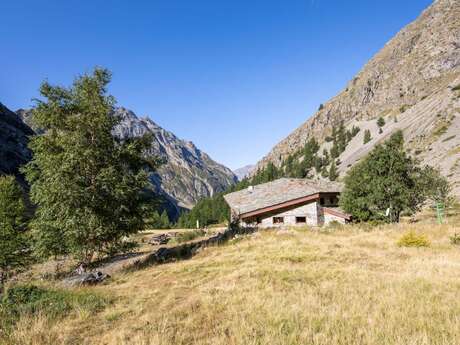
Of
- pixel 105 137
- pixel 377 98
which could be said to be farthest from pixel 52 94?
pixel 377 98

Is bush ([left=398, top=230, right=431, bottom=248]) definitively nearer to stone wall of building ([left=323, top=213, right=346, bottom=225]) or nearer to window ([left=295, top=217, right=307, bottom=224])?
window ([left=295, top=217, right=307, bottom=224])

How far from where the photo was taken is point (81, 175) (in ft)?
53.6

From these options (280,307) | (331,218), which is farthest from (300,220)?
(280,307)

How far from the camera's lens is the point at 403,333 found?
18.4 feet

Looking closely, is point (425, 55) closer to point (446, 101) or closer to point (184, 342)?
point (446, 101)

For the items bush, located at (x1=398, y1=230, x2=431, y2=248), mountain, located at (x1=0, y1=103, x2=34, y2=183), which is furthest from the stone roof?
mountain, located at (x1=0, y1=103, x2=34, y2=183)

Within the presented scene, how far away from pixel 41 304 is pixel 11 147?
482ft

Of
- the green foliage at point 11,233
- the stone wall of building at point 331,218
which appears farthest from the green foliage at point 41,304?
the stone wall of building at point 331,218

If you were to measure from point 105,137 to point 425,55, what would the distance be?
9029 inches

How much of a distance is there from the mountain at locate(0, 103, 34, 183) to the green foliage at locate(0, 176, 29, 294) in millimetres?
100549

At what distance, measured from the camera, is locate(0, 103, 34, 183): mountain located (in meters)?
111

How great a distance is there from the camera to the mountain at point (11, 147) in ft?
363

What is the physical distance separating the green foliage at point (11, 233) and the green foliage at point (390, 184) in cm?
3465

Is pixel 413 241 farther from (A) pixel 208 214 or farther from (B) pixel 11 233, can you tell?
(A) pixel 208 214
